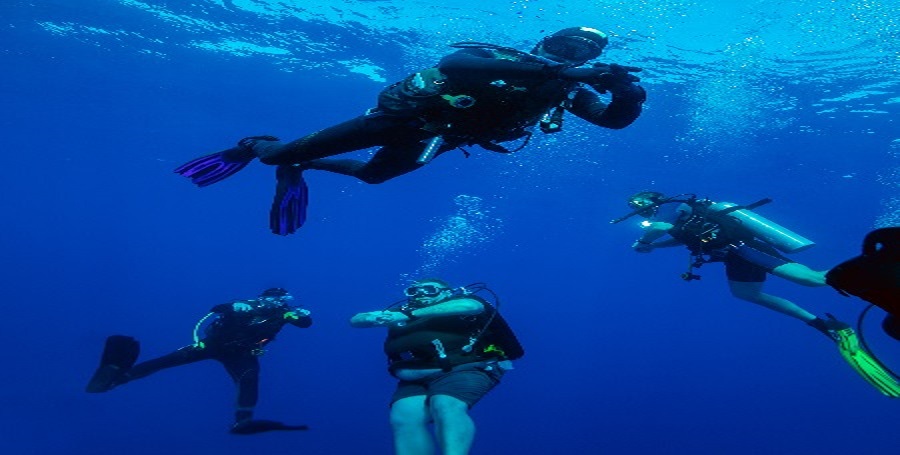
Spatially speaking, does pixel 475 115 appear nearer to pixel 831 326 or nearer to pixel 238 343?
pixel 831 326

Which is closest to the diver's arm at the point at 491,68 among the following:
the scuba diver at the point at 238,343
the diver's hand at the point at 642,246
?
the diver's hand at the point at 642,246

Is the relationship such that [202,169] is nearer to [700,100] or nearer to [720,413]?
[700,100]

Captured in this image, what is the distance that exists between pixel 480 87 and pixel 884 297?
7.96 ft

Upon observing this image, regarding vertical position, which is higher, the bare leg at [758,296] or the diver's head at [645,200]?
the diver's head at [645,200]

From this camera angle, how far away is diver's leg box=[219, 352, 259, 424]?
33.8ft

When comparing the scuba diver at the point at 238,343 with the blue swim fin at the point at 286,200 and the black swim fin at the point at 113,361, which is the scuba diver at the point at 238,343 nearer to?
the black swim fin at the point at 113,361

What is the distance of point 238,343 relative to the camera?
1020 centimetres

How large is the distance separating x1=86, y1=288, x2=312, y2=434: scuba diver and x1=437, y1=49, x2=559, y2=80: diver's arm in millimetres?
7284

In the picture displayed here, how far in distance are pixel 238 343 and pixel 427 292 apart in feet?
18.4

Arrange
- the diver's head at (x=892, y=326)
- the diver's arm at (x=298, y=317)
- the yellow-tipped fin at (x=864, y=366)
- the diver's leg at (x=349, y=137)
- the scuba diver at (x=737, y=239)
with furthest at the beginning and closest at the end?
the diver's arm at (x=298, y=317)
the scuba diver at (x=737, y=239)
the yellow-tipped fin at (x=864, y=366)
the diver's leg at (x=349, y=137)
the diver's head at (x=892, y=326)

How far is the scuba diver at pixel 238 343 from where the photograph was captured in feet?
31.8

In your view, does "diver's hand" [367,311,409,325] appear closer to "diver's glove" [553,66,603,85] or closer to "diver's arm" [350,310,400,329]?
"diver's arm" [350,310,400,329]

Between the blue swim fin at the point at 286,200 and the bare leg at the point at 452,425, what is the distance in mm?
2191

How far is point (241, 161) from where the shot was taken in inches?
212
